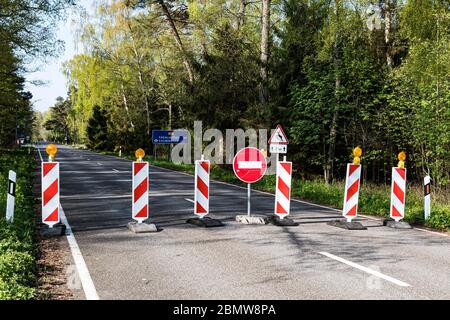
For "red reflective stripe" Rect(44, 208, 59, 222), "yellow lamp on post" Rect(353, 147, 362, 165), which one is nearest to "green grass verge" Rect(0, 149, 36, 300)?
"red reflective stripe" Rect(44, 208, 59, 222)

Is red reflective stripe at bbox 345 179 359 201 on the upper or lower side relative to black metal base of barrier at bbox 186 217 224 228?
upper

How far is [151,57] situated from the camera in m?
44.5

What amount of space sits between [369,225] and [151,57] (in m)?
37.8

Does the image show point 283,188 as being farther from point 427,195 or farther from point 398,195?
point 427,195

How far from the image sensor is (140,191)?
30.2ft

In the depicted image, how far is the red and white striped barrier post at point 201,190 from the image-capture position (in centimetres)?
995

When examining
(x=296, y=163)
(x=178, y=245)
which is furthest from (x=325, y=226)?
(x=296, y=163)

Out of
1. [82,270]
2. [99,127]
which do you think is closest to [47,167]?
[82,270]

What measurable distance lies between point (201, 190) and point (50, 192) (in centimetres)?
319

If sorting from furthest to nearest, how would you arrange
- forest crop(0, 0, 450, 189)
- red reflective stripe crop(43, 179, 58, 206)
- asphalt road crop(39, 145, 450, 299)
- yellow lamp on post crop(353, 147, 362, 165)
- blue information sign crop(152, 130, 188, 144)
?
blue information sign crop(152, 130, 188, 144), forest crop(0, 0, 450, 189), yellow lamp on post crop(353, 147, 362, 165), red reflective stripe crop(43, 179, 58, 206), asphalt road crop(39, 145, 450, 299)

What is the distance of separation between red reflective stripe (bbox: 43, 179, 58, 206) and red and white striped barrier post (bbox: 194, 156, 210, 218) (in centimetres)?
296

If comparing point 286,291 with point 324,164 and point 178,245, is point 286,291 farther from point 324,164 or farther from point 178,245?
point 324,164

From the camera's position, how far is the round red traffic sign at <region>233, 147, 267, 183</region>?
1039cm

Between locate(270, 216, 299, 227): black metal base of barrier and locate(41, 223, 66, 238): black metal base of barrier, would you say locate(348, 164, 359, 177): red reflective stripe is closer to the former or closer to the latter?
locate(270, 216, 299, 227): black metal base of barrier
